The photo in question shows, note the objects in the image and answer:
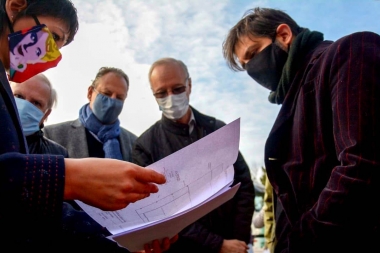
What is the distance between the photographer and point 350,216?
3.33ft

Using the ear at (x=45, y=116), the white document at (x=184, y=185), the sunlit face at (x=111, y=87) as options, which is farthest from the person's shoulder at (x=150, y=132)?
the white document at (x=184, y=185)

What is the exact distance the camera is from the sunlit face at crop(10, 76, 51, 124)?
2543mm

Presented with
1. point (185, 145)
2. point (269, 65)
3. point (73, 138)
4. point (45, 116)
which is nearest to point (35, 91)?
point (45, 116)

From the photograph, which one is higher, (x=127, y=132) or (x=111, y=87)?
(x=111, y=87)

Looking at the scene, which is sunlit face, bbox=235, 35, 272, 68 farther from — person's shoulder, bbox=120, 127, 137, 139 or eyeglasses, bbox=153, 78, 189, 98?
A: person's shoulder, bbox=120, 127, 137, 139

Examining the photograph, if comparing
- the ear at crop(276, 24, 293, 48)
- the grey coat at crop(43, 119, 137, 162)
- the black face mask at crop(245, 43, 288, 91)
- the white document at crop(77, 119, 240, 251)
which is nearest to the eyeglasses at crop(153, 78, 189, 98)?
the grey coat at crop(43, 119, 137, 162)

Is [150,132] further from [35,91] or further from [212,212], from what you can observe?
[35,91]

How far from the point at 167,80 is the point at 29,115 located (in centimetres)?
105

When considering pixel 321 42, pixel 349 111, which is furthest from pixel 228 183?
pixel 321 42

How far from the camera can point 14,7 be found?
1.15 metres

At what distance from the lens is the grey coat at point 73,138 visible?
108 inches

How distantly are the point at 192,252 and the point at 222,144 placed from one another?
1563mm

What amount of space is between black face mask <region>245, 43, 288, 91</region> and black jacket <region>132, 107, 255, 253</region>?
0.92 m

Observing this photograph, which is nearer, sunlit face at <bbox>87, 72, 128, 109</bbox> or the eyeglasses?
the eyeglasses
